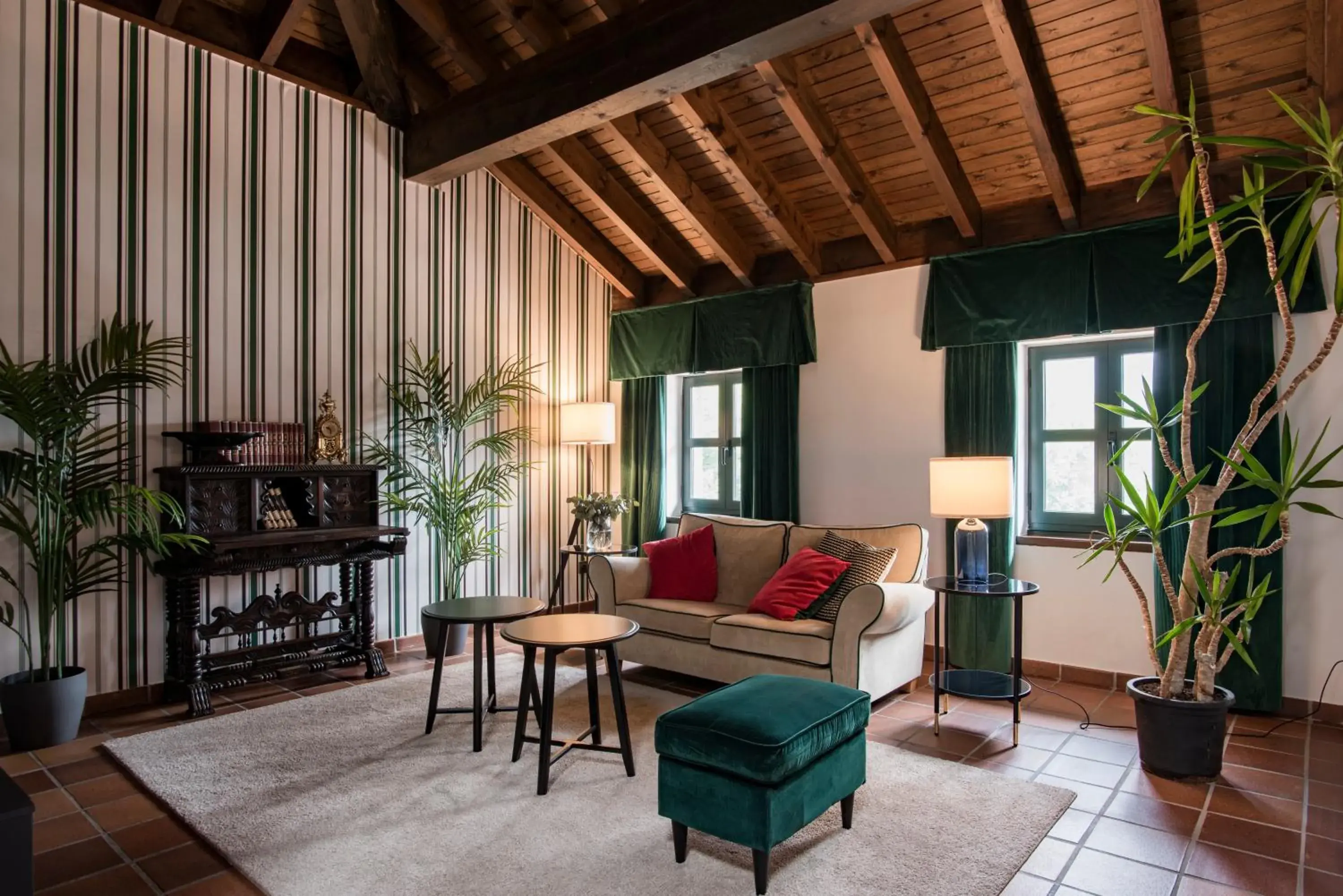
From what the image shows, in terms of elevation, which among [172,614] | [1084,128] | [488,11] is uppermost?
[488,11]

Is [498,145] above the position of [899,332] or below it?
above

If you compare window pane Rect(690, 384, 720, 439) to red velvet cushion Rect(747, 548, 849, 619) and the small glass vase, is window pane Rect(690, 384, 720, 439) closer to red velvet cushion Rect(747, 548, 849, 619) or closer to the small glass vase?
the small glass vase

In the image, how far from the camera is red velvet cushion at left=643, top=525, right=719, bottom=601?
4.70m

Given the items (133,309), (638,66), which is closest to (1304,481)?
(638,66)

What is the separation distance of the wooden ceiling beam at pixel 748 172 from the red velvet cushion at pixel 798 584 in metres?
2.11

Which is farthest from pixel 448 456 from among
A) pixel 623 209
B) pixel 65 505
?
pixel 65 505

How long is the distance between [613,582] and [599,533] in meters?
1.09

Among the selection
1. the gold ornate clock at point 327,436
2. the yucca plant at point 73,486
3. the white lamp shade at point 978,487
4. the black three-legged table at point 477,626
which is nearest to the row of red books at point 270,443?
the gold ornate clock at point 327,436

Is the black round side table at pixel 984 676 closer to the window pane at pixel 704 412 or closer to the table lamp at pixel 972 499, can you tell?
the table lamp at pixel 972 499

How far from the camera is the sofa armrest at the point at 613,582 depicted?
472 cm

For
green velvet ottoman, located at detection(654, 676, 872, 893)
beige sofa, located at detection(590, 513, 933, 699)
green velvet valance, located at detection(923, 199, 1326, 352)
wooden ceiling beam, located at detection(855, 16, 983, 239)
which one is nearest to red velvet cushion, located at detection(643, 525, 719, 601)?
beige sofa, located at detection(590, 513, 933, 699)

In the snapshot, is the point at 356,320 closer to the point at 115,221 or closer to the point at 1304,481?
the point at 115,221

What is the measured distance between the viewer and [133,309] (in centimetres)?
420

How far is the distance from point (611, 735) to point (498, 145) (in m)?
3.18
